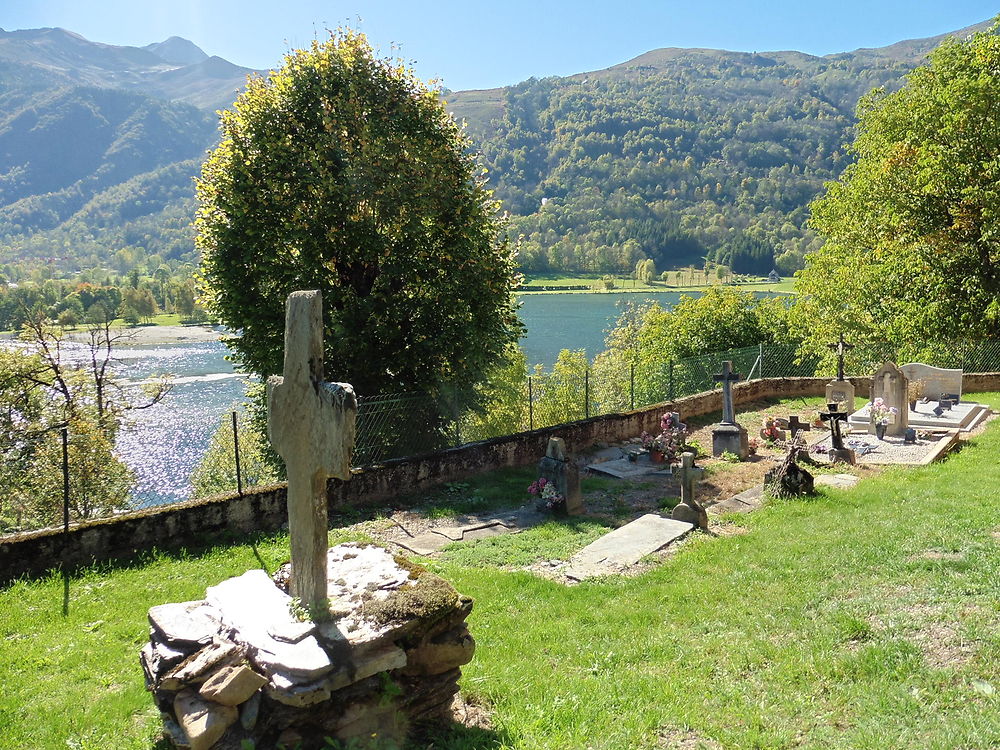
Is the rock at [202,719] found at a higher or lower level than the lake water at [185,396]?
higher

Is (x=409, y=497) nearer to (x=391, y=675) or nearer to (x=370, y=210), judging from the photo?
(x=370, y=210)

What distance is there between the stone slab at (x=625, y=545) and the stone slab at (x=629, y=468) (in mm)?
3517

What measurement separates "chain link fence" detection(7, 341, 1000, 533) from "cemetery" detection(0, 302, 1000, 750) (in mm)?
2877

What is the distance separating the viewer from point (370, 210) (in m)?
13.7

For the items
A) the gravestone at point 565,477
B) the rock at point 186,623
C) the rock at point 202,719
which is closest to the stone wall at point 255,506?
the gravestone at point 565,477

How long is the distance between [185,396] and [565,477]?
47.7 meters

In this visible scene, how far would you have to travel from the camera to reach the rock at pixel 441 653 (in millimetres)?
4129

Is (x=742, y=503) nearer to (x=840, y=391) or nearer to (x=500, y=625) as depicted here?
(x=500, y=625)

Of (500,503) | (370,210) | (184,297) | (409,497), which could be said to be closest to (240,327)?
(370,210)

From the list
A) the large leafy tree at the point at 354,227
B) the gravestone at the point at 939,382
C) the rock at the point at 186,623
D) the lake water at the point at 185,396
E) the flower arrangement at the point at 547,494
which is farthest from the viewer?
the lake water at the point at 185,396

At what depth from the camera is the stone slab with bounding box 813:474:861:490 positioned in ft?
37.5

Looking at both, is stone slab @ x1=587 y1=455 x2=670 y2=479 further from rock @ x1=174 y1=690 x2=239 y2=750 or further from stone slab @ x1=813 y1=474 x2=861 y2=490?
rock @ x1=174 y1=690 x2=239 y2=750

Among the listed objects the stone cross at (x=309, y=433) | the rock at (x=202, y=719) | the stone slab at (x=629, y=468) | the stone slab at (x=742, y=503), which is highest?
the stone cross at (x=309, y=433)

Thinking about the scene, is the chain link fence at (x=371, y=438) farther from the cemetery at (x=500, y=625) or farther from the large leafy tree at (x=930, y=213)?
the cemetery at (x=500, y=625)
